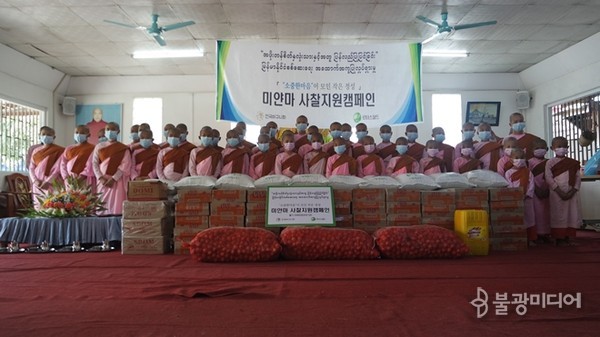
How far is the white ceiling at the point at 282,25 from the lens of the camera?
19.2 ft

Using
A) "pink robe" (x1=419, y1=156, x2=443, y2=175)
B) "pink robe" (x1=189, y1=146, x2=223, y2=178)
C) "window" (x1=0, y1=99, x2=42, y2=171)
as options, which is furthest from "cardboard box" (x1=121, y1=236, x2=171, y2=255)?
"window" (x1=0, y1=99, x2=42, y2=171)

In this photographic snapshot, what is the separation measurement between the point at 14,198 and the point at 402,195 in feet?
19.7

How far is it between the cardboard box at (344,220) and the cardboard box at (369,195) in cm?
16

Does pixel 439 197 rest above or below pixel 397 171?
below

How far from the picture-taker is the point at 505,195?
11.8 ft

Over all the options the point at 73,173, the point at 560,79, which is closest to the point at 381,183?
the point at 73,173

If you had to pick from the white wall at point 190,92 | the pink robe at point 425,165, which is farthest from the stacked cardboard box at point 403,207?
the white wall at point 190,92

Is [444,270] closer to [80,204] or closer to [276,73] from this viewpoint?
[80,204]

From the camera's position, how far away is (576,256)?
10.7 ft

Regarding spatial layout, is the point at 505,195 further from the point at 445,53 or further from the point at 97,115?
the point at 97,115

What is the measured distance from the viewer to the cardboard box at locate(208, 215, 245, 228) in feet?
11.1

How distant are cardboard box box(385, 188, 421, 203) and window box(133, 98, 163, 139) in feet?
22.8

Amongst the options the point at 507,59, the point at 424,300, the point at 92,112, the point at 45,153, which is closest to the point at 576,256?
the point at 424,300

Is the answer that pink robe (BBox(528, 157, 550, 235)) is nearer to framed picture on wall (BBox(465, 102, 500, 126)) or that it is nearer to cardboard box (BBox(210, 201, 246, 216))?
cardboard box (BBox(210, 201, 246, 216))
